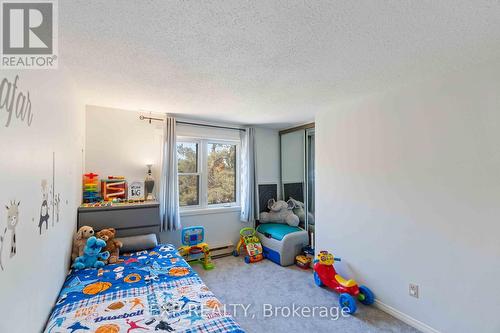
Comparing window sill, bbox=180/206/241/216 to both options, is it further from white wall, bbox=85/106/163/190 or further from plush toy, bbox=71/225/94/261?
plush toy, bbox=71/225/94/261

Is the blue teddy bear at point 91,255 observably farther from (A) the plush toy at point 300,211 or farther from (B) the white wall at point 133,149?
(A) the plush toy at point 300,211

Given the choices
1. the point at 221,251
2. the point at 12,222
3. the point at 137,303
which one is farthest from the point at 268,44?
the point at 221,251

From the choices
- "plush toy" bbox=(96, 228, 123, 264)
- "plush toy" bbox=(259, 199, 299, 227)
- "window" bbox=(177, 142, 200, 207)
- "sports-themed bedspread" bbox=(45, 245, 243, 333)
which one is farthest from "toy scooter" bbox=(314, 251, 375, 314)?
"plush toy" bbox=(96, 228, 123, 264)

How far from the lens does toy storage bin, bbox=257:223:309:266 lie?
3582 millimetres

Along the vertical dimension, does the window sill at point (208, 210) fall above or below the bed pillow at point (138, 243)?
above

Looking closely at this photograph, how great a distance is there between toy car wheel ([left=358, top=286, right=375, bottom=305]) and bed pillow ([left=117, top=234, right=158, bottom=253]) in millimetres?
2523

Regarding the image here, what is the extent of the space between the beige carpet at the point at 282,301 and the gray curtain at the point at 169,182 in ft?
2.79

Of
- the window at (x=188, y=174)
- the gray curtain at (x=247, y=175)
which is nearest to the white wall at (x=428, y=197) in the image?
the gray curtain at (x=247, y=175)

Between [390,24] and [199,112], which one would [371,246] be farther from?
[199,112]

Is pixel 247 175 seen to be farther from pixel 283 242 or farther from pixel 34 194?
pixel 34 194

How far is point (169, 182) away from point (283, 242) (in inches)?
79.2

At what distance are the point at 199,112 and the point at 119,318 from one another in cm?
260

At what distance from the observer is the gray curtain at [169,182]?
3.39m

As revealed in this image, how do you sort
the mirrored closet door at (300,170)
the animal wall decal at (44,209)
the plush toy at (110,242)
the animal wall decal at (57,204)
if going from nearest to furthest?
the animal wall decal at (44,209) → the animal wall decal at (57,204) → the plush toy at (110,242) → the mirrored closet door at (300,170)
